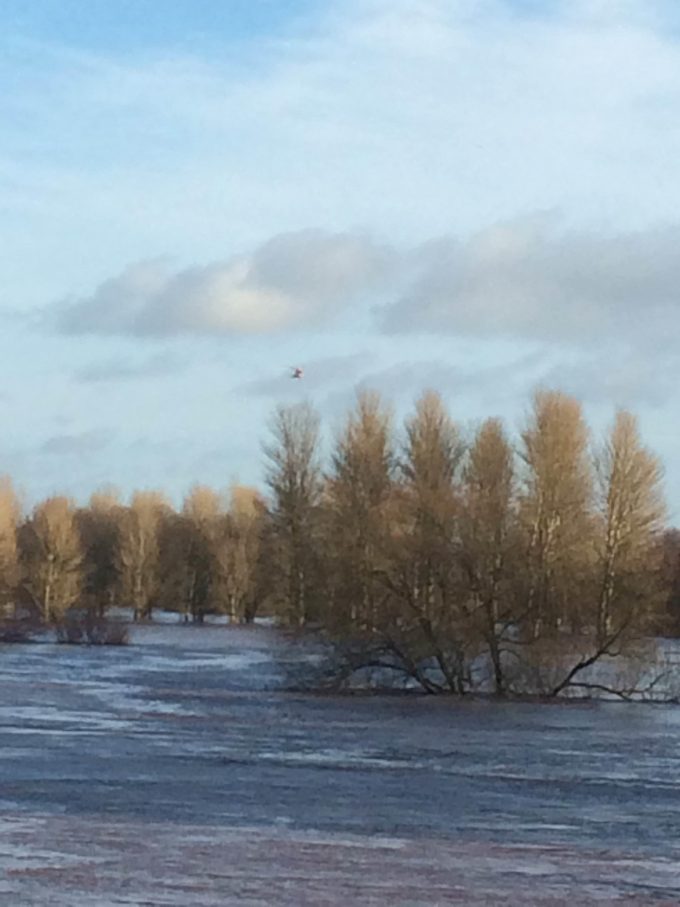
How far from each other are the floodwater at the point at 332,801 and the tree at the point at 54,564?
1645 inches

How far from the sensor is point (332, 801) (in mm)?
19766

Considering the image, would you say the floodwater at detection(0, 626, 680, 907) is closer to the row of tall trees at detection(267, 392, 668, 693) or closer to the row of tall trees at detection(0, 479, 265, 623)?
the row of tall trees at detection(267, 392, 668, 693)

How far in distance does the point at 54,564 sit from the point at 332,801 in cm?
6427

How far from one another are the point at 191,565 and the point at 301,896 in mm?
80197

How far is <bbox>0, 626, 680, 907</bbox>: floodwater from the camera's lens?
1355 centimetres

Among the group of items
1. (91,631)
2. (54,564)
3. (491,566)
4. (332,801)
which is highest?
(54,564)

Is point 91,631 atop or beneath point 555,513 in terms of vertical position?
beneath

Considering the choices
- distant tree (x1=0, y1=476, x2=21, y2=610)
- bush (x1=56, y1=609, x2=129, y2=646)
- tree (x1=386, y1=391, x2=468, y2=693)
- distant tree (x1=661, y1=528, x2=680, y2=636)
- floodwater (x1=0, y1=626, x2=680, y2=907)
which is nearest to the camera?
floodwater (x1=0, y1=626, x2=680, y2=907)

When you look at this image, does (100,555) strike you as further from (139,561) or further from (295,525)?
(295,525)

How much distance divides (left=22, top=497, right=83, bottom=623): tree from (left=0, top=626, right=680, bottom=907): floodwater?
4179 cm

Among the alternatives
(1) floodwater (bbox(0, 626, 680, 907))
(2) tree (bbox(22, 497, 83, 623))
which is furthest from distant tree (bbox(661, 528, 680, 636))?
(2) tree (bbox(22, 497, 83, 623))

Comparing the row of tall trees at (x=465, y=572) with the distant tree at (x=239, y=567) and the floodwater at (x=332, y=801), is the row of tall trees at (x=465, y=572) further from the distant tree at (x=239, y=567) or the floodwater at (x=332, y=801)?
the distant tree at (x=239, y=567)

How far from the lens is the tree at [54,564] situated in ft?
267

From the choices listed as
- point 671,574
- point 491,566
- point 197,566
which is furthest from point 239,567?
point 491,566
